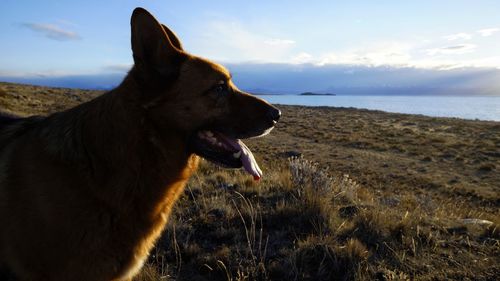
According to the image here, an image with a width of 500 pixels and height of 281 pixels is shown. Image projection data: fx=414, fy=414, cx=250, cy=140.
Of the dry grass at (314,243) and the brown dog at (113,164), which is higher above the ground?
the brown dog at (113,164)

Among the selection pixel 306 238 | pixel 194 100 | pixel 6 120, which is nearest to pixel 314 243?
pixel 306 238

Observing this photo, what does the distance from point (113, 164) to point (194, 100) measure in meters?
0.80

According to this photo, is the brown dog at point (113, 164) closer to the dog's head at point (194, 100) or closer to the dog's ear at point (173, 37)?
the dog's head at point (194, 100)

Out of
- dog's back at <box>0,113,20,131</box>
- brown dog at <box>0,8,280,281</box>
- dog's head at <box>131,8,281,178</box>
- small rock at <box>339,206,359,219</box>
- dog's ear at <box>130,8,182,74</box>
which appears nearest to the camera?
brown dog at <box>0,8,280,281</box>

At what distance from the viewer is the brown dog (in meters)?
2.90

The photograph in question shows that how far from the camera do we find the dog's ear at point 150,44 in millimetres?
3023

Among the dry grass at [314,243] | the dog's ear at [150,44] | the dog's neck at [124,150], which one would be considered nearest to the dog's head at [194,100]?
the dog's ear at [150,44]

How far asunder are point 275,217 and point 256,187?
1570 mm

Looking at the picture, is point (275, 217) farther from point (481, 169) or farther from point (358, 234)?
point (481, 169)

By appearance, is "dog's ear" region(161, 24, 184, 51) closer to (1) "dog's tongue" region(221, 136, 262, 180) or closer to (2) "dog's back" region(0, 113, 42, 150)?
(1) "dog's tongue" region(221, 136, 262, 180)

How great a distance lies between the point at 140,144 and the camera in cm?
313

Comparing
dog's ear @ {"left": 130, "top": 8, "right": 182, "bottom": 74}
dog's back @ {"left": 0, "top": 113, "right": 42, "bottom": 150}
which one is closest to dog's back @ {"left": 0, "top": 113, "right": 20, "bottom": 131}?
→ dog's back @ {"left": 0, "top": 113, "right": 42, "bottom": 150}

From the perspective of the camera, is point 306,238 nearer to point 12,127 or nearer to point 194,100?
point 194,100

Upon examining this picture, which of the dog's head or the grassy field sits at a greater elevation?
the dog's head
